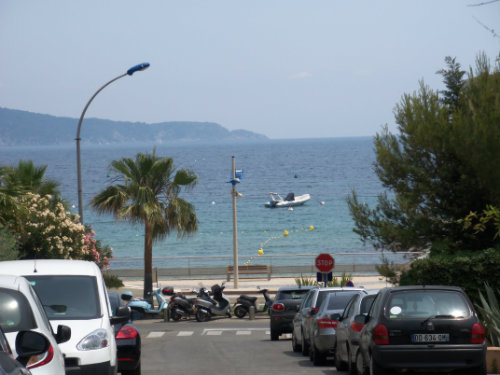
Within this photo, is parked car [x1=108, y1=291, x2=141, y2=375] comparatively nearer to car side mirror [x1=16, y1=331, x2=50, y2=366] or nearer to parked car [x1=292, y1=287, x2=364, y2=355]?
parked car [x1=292, y1=287, x2=364, y2=355]

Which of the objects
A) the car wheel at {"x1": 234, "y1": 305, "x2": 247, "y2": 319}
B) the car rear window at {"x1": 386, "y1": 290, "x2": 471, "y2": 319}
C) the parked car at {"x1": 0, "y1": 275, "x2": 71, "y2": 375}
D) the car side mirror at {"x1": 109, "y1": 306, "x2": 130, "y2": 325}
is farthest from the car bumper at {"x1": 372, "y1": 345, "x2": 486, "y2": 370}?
the car wheel at {"x1": 234, "y1": 305, "x2": 247, "y2": 319}

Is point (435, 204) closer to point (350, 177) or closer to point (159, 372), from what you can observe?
point (159, 372)

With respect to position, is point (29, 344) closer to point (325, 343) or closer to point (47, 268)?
point (47, 268)

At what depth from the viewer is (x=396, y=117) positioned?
74.8ft

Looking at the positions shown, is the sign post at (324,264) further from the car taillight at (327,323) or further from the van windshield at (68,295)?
the van windshield at (68,295)

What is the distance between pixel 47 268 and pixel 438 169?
1321 cm

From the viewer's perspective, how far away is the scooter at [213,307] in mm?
32375

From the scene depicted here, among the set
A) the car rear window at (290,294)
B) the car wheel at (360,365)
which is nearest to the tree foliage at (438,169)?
the car rear window at (290,294)

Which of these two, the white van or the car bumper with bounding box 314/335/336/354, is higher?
the white van

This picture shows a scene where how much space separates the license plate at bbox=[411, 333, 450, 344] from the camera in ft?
37.3

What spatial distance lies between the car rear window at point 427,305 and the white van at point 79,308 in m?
3.54

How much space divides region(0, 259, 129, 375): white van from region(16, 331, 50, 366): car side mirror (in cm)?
379

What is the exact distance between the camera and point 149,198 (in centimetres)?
3544

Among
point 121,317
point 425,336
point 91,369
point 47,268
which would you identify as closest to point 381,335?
point 425,336
